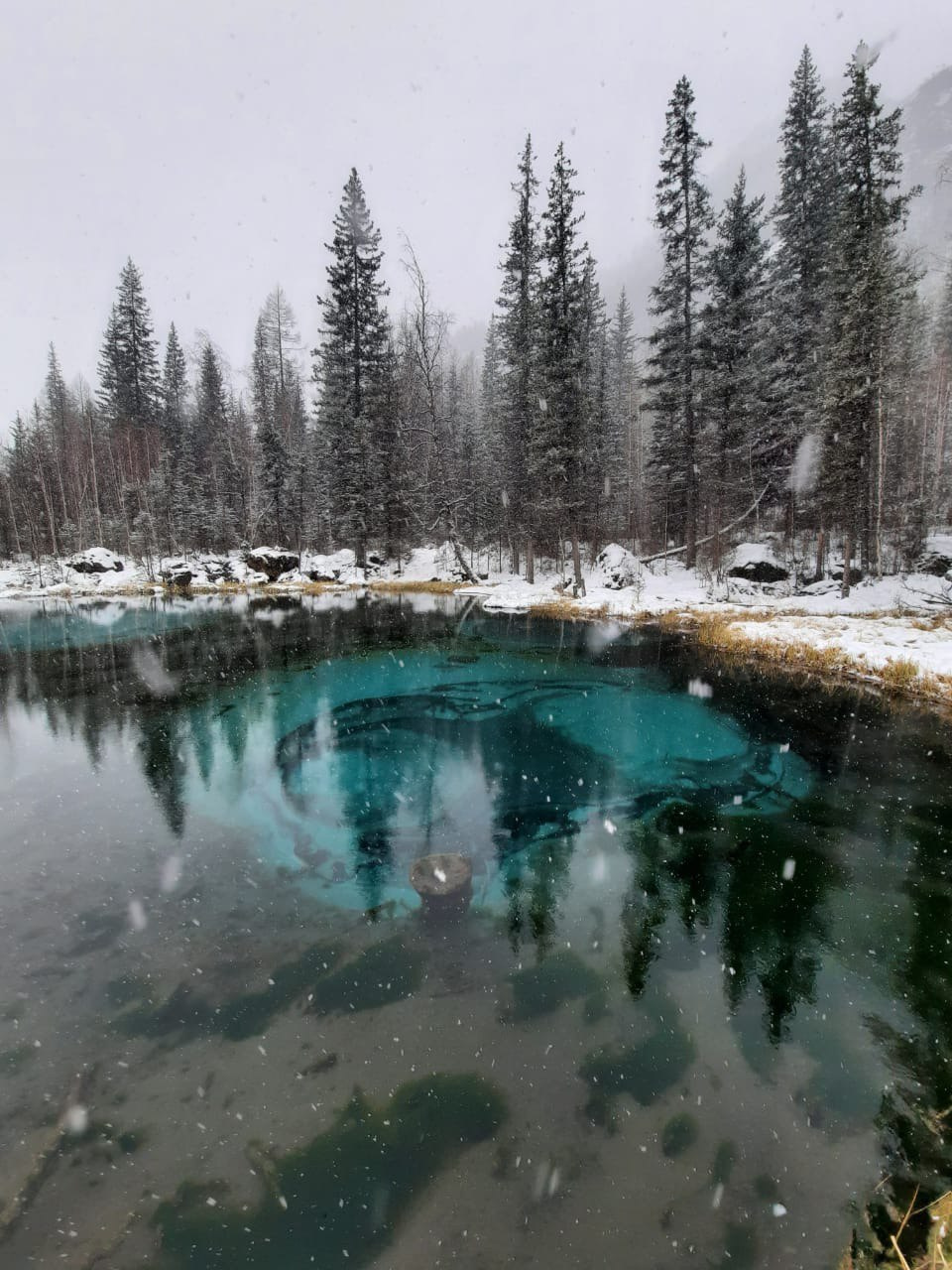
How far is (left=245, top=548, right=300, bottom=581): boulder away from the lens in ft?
120

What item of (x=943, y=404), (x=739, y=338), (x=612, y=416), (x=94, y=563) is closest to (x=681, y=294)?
(x=739, y=338)

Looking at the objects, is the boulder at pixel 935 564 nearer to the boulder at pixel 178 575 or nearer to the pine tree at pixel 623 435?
the pine tree at pixel 623 435

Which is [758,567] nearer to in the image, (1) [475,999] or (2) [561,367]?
(2) [561,367]

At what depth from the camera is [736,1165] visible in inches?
123

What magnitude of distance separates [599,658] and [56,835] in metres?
13.3

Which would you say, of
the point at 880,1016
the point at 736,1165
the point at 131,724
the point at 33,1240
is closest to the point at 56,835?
the point at 131,724

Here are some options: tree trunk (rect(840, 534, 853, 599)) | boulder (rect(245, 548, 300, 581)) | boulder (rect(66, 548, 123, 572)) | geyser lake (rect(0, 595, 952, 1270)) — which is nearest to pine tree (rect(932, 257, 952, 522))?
tree trunk (rect(840, 534, 853, 599))

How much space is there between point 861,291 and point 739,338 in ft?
21.2

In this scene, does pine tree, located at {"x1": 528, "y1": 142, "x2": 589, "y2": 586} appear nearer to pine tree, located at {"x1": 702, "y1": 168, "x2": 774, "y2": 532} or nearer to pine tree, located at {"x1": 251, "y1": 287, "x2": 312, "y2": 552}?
pine tree, located at {"x1": 702, "y1": 168, "x2": 774, "y2": 532}

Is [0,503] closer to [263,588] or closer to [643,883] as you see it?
[263,588]

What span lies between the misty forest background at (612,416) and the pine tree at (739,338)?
109 mm

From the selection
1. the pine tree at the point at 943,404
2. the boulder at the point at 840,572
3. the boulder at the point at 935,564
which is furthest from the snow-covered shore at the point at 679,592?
the pine tree at the point at 943,404

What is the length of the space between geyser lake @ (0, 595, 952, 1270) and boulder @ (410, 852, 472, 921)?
0.16m

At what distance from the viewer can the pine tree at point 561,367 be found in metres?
24.3
